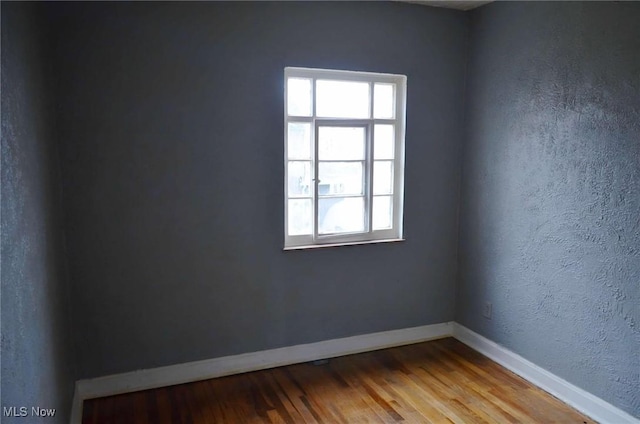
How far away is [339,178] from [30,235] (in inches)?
79.6

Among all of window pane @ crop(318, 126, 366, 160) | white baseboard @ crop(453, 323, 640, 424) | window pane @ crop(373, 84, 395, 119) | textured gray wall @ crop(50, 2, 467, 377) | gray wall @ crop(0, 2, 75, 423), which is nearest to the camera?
gray wall @ crop(0, 2, 75, 423)

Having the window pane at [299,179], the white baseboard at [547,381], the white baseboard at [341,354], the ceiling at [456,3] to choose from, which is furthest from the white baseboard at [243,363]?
the ceiling at [456,3]

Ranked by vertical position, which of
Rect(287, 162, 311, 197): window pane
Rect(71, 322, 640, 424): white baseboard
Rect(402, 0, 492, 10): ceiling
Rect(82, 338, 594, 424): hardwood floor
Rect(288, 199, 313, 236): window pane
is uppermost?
Rect(402, 0, 492, 10): ceiling

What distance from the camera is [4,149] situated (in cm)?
143

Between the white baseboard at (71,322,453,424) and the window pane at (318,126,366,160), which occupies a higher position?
the window pane at (318,126,366,160)

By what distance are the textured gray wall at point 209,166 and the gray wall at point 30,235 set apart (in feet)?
0.83

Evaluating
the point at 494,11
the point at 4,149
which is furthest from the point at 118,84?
the point at 494,11

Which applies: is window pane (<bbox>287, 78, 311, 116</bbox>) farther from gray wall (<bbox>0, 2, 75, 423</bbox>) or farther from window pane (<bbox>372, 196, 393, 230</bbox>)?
gray wall (<bbox>0, 2, 75, 423</bbox>)

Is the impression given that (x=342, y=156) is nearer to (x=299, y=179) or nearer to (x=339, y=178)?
(x=339, y=178)

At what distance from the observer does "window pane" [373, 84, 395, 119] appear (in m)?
3.38

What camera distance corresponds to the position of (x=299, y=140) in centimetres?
319

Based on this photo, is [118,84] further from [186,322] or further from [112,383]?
[112,383]

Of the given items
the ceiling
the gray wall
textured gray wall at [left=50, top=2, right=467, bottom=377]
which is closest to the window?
textured gray wall at [left=50, top=2, right=467, bottom=377]

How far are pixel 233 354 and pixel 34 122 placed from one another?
1.86 metres
